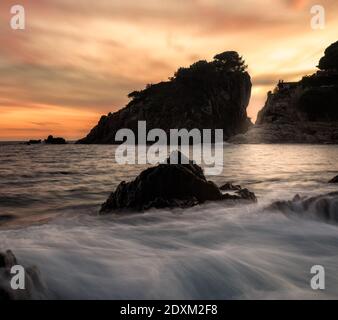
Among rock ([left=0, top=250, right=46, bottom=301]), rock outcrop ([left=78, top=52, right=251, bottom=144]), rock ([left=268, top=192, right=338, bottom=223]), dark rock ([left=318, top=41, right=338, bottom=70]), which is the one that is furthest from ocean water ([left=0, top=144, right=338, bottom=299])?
rock outcrop ([left=78, top=52, right=251, bottom=144])

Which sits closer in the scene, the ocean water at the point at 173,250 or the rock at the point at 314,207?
→ the ocean water at the point at 173,250

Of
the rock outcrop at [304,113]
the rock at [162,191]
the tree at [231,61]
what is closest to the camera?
the rock at [162,191]

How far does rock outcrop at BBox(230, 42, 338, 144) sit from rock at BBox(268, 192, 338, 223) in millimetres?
52972

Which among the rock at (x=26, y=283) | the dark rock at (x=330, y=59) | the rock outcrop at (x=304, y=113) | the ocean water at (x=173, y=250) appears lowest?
the ocean water at (x=173, y=250)

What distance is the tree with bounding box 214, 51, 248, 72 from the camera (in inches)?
4163

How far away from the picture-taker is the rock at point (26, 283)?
371 centimetres

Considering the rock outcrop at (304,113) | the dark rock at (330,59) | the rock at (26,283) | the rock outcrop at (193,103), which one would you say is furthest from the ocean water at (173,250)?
the rock outcrop at (193,103)

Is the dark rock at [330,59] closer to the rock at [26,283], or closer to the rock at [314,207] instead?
the rock at [314,207]

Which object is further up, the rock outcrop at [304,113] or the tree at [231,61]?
the tree at [231,61]

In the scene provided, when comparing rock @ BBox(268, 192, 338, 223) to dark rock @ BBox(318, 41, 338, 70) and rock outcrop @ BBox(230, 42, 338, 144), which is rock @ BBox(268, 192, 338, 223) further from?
dark rock @ BBox(318, 41, 338, 70)

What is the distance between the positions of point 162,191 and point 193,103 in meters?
88.5

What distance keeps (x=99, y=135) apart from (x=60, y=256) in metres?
93.4
